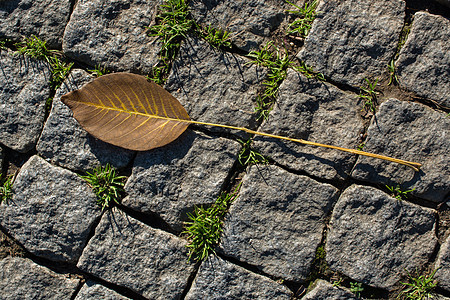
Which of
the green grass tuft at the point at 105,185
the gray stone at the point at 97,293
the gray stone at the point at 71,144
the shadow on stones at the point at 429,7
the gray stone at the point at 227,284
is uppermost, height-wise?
the shadow on stones at the point at 429,7

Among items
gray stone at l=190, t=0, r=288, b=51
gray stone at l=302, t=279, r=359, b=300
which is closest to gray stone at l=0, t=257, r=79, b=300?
gray stone at l=302, t=279, r=359, b=300

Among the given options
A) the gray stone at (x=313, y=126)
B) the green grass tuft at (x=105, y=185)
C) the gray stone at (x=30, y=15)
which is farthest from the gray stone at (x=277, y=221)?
the gray stone at (x=30, y=15)

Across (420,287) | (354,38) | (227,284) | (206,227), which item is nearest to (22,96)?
(206,227)

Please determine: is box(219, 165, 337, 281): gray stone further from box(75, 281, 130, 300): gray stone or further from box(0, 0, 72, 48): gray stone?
box(0, 0, 72, 48): gray stone

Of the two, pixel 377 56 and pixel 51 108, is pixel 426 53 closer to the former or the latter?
pixel 377 56

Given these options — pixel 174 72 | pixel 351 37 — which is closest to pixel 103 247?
pixel 174 72

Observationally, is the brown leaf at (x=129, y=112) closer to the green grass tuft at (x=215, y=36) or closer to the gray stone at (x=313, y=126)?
the green grass tuft at (x=215, y=36)
